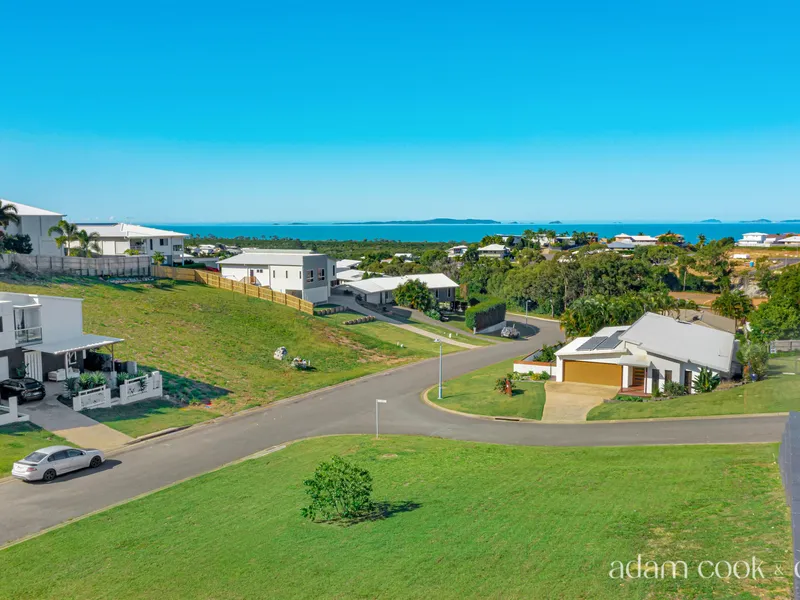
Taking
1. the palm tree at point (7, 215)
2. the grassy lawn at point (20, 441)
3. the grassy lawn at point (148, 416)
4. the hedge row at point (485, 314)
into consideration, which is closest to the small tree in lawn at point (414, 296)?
the hedge row at point (485, 314)

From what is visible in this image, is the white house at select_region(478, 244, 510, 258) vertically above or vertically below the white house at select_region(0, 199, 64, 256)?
below

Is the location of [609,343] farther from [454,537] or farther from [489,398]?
[454,537]

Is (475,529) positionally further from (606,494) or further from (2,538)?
(2,538)

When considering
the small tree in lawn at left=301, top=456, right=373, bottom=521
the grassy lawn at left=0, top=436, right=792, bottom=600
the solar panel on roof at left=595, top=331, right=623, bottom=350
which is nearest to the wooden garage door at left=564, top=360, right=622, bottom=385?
the solar panel on roof at left=595, top=331, right=623, bottom=350

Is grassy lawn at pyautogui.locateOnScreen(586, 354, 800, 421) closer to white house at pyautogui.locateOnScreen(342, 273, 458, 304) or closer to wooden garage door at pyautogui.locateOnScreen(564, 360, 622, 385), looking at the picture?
wooden garage door at pyautogui.locateOnScreen(564, 360, 622, 385)

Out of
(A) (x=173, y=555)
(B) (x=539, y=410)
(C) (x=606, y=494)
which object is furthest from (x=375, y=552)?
(B) (x=539, y=410)

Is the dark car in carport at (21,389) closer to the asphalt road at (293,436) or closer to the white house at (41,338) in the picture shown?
the white house at (41,338)

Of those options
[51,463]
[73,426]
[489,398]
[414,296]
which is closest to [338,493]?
[51,463]
